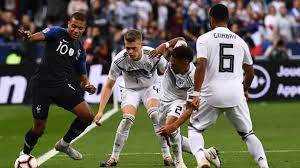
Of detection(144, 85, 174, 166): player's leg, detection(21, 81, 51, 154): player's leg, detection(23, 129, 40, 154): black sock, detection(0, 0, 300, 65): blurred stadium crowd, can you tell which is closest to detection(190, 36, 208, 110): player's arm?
detection(144, 85, 174, 166): player's leg

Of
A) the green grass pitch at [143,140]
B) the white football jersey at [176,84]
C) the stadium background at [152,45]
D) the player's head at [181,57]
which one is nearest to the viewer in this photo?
the player's head at [181,57]

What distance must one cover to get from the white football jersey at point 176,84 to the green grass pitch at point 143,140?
109cm

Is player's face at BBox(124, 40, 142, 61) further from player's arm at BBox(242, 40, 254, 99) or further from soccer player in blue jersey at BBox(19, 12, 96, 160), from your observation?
player's arm at BBox(242, 40, 254, 99)

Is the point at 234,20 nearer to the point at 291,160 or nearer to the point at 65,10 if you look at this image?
the point at 65,10

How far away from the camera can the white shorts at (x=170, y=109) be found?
1263 centimetres

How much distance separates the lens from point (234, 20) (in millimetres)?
30172

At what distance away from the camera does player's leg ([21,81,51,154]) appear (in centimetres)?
1308

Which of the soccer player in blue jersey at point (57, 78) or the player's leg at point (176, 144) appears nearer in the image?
the player's leg at point (176, 144)

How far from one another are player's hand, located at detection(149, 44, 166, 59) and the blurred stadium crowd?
14.1 m

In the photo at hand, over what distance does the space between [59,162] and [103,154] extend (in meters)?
1.22

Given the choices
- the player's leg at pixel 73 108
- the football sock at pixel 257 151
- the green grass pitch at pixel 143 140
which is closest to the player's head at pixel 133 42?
the player's leg at pixel 73 108

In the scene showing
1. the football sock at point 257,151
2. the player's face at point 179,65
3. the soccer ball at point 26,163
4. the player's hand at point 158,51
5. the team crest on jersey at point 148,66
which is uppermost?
the player's hand at point 158,51

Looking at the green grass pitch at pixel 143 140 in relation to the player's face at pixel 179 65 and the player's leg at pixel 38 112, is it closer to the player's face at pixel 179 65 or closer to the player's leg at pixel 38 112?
the player's leg at pixel 38 112

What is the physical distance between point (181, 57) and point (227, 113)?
1.06 meters
